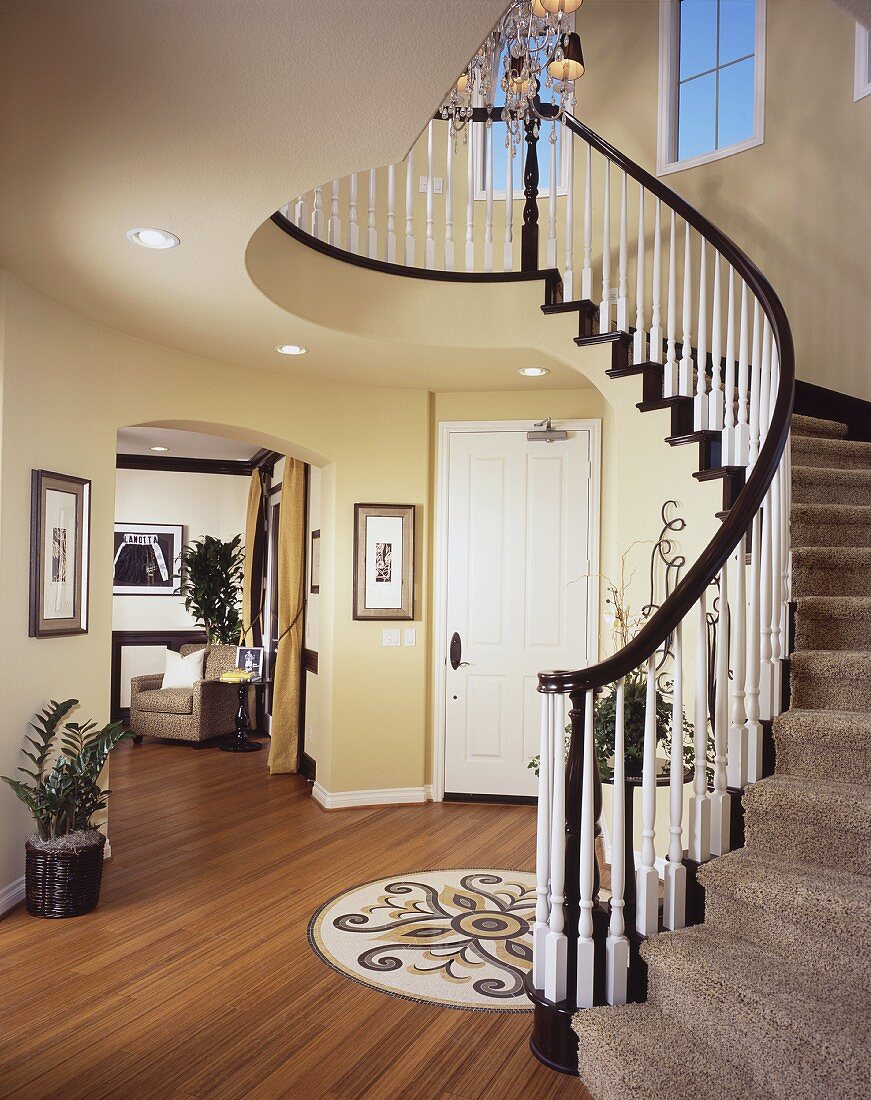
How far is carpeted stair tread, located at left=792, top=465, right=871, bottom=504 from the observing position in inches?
146

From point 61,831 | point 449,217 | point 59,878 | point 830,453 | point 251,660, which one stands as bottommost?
point 59,878

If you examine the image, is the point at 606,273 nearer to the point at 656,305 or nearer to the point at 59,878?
the point at 656,305

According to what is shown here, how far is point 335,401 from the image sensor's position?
5672mm

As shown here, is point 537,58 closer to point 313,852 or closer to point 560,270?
point 560,270

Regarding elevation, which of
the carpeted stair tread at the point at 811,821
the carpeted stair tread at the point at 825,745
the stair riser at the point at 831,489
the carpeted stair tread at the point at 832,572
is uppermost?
the stair riser at the point at 831,489

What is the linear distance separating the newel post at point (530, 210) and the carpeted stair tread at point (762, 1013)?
352 centimetres

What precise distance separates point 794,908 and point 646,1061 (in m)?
0.55

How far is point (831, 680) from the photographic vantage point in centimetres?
294

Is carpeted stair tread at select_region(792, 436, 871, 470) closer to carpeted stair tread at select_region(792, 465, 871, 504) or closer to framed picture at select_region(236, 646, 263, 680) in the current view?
carpeted stair tread at select_region(792, 465, 871, 504)

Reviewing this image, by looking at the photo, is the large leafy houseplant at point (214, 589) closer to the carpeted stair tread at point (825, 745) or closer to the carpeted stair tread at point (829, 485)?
the carpeted stair tread at point (829, 485)

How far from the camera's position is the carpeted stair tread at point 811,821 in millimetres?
2473

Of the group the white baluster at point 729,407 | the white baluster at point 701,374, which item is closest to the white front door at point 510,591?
the white baluster at point 701,374

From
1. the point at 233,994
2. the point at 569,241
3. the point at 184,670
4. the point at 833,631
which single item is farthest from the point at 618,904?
the point at 184,670

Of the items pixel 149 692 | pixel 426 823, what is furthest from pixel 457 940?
pixel 149 692
